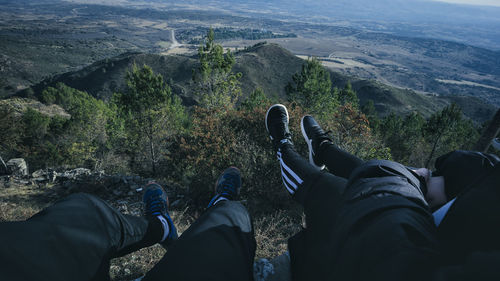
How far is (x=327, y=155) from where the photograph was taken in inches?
118

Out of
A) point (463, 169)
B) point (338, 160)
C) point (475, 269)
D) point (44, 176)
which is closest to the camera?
point (475, 269)

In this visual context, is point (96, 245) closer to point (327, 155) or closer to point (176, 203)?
point (327, 155)

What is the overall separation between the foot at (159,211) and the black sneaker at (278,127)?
70.9 inches

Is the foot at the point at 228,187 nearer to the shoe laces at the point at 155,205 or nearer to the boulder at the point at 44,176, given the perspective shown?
the shoe laces at the point at 155,205

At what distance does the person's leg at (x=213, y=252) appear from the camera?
1322mm

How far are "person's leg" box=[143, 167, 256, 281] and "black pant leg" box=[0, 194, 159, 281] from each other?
43cm

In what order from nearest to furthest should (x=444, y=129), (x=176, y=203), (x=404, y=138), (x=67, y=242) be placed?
(x=67, y=242)
(x=176, y=203)
(x=444, y=129)
(x=404, y=138)

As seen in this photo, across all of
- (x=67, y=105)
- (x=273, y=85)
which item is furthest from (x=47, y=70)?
(x=273, y=85)

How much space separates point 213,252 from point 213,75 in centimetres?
1677

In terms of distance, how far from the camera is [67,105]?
3991 centimetres

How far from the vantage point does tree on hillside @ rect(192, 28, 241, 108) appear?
15938 mm

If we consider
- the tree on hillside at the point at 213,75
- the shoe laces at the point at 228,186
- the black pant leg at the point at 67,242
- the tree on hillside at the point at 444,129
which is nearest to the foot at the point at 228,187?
the shoe laces at the point at 228,186

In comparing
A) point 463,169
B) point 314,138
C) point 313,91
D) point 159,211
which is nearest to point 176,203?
point 159,211

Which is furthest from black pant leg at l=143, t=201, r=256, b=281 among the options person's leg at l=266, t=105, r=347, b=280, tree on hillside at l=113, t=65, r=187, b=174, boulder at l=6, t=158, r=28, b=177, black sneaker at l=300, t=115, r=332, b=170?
tree on hillside at l=113, t=65, r=187, b=174
